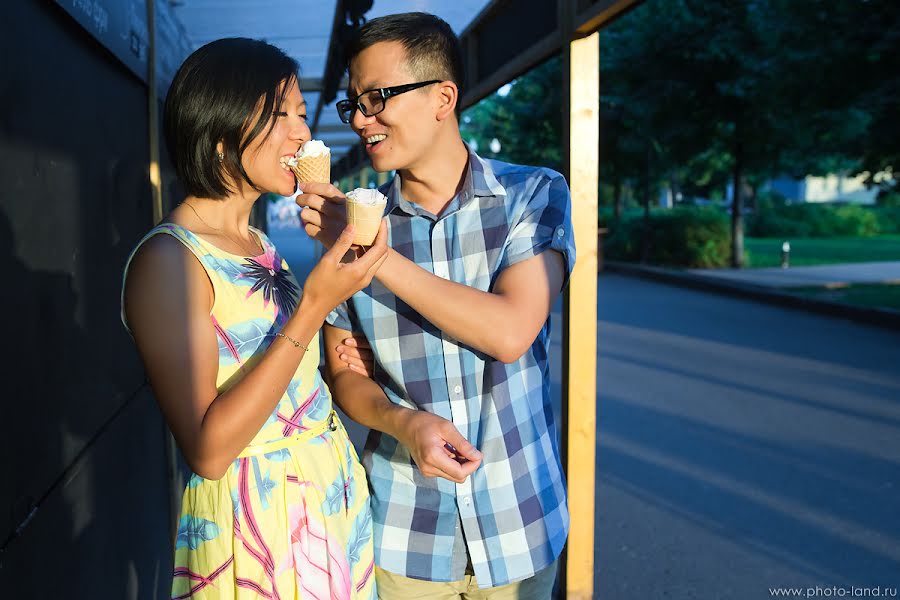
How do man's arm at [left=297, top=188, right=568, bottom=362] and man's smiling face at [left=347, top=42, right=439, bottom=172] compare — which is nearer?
man's arm at [left=297, top=188, right=568, bottom=362]

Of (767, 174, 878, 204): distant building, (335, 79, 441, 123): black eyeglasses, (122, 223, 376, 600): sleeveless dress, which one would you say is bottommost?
(122, 223, 376, 600): sleeveless dress

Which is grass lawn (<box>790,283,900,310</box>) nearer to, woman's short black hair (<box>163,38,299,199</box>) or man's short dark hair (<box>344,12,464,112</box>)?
man's short dark hair (<box>344,12,464,112</box>)

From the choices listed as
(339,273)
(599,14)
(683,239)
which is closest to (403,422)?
(339,273)

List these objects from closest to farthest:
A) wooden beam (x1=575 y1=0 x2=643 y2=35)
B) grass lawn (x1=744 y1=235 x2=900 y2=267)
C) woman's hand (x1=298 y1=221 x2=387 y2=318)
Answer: woman's hand (x1=298 y1=221 x2=387 y2=318), wooden beam (x1=575 y1=0 x2=643 y2=35), grass lawn (x1=744 y1=235 x2=900 y2=267)

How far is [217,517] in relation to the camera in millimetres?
1773

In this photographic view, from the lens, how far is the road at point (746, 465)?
4.30m

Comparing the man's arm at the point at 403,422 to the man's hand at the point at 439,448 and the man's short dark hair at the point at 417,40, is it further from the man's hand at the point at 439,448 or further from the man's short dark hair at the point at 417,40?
the man's short dark hair at the point at 417,40

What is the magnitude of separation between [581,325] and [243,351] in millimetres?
2018

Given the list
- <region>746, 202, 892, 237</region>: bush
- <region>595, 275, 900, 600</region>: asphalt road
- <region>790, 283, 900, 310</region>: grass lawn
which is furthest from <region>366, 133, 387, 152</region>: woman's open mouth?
<region>746, 202, 892, 237</region>: bush

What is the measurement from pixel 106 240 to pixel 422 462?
1.73m

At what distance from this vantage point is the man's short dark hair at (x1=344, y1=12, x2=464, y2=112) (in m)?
2.12

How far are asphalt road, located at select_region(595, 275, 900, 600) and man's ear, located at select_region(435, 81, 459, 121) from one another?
A: 295 cm

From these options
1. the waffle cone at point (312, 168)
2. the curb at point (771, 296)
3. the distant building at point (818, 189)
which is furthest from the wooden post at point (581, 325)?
the distant building at point (818, 189)

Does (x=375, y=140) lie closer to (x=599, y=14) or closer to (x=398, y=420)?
(x=398, y=420)
